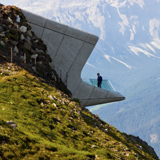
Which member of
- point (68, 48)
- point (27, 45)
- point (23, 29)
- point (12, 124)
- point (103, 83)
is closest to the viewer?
point (12, 124)

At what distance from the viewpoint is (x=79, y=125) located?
40.7 ft

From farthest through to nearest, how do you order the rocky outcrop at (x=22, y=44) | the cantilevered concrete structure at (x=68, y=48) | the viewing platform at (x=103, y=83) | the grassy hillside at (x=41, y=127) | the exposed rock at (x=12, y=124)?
the viewing platform at (x=103, y=83) → the cantilevered concrete structure at (x=68, y=48) → the rocky outcrop at (x=22, y=44) → the exposed rock at (x=12, y=124) → the grassy hillside at (x=41, y=127)

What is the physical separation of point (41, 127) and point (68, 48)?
16.9 metres

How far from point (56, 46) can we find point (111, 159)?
16.9 metres

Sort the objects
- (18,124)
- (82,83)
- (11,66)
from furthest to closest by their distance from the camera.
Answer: (82,83) → (11,66) → (18,124)

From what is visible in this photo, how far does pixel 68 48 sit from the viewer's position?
2625 cm

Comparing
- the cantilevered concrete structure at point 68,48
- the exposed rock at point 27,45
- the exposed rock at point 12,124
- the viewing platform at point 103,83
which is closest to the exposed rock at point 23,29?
the exposed rock at point 27,45

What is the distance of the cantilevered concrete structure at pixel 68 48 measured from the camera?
2481 cm

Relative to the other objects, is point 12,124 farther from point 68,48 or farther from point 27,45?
point 68,48

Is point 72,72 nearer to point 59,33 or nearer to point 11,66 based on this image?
point 59,33

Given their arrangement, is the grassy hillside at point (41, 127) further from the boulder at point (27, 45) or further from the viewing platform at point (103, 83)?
the viewing platform at point (103, 83)

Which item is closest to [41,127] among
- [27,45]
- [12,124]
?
[12,124]

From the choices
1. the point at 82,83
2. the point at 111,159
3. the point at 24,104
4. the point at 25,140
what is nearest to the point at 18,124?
the point at 25,140

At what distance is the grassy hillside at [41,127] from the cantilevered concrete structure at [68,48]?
397 inches
